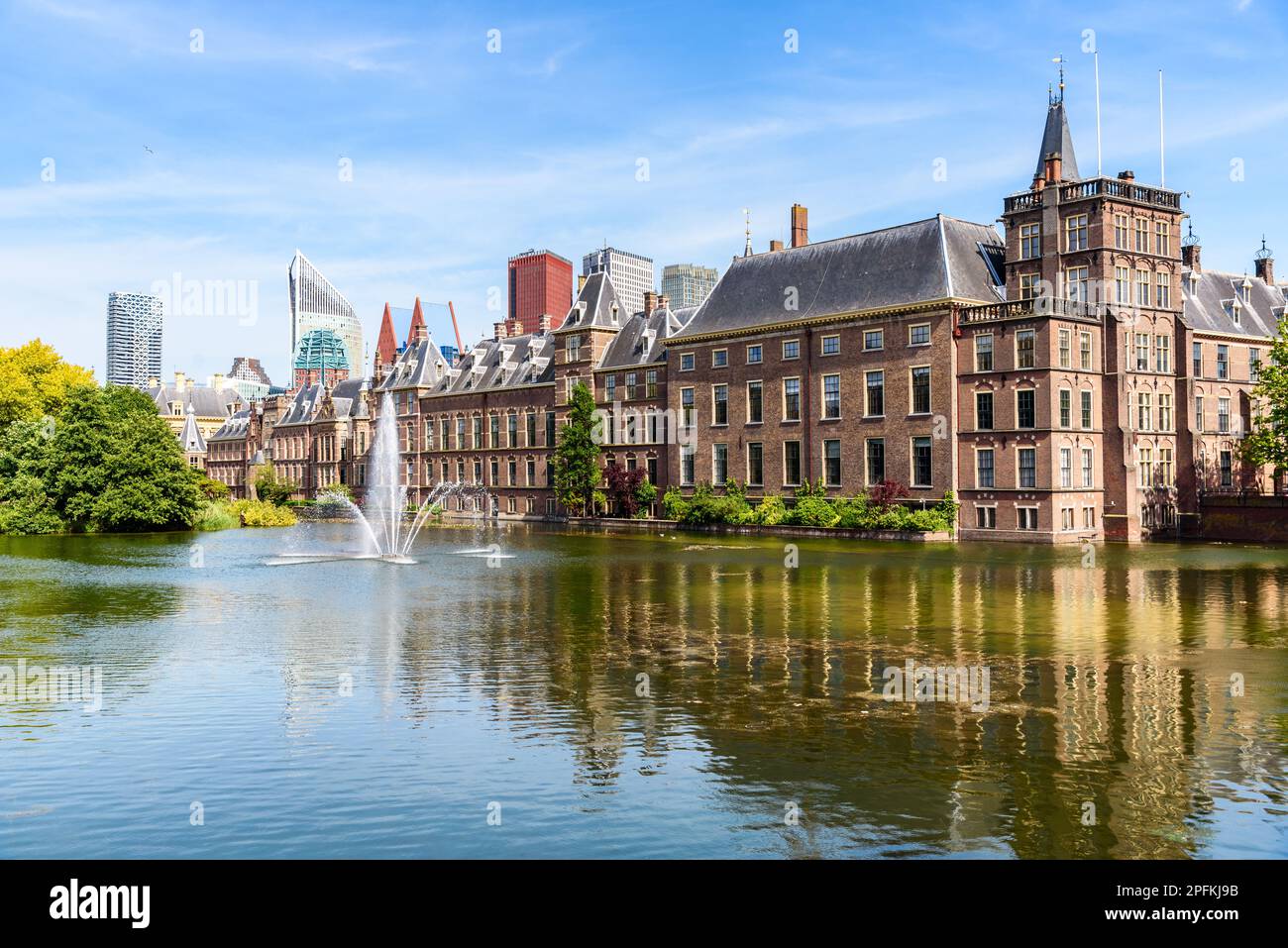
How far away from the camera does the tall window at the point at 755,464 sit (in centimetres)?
7069

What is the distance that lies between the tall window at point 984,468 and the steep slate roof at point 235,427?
110294 mm

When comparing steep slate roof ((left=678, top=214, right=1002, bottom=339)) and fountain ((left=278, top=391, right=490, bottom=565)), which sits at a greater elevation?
steep slate roof ((left=678, top=214, right=1002, bottom=339))

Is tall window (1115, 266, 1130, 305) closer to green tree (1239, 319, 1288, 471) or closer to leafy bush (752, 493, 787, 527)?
green tree (1239, 319, 1288, 471)

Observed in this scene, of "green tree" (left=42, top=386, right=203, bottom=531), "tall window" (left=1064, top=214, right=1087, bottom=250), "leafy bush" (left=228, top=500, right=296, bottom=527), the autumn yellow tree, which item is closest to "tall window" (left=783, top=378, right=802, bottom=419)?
"tall window" (left=1064, top=214, right=1087, bottom=250)

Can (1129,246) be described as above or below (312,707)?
above

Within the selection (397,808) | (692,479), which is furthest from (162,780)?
(692,479)

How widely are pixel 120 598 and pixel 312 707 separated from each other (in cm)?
1839

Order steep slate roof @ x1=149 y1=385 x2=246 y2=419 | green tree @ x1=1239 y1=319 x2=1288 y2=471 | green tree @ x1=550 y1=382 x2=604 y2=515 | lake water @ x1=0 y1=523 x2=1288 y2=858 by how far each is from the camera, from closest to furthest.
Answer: lake water @ x1=0 y1=523 x2=1288 y2=858
green tree @ x1=1239 y1=319 x2=1288 y2=471
green tree @ x1=550 y1=382 x2=604 y2=515
steep slate roof @ x1=149 y1=385 x2=246 y2=419

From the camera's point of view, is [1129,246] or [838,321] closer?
[1129,246]

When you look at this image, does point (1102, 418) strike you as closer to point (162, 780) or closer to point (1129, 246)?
point (1129, 246)

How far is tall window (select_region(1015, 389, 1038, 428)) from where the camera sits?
5638 cm

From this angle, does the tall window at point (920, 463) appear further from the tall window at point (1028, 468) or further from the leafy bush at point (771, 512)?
the leafy bush at point (771, 512)

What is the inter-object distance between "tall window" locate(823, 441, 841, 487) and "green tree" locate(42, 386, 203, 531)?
4161 centimetres
